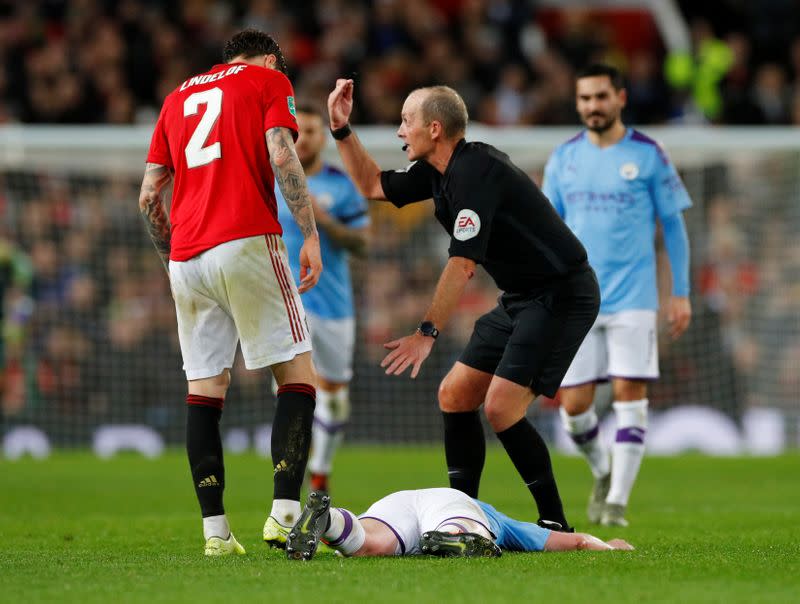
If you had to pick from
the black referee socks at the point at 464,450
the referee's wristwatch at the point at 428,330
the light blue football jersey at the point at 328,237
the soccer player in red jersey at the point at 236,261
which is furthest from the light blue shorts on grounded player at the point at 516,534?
the light blue football jersey at the point at 328,237

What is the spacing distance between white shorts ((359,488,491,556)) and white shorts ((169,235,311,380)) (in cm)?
81

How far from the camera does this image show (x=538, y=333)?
6340 millimetres

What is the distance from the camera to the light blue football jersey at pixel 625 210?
8367 mm

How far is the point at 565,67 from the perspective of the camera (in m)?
19.2

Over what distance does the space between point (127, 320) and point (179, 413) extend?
3.91 ft

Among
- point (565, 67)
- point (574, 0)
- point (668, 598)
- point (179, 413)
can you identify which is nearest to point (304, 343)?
point (668, 598)

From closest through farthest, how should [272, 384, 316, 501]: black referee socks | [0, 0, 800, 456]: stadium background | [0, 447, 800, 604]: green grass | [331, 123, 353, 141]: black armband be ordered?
[0, 447, 800, 604]: green grass
[272, 384, 316, 501]: black referee socks
[331, 123, 353, 141]: black armband
[0, 0, 800, 456]: stadium background

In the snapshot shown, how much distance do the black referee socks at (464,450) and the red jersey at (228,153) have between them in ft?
4.13

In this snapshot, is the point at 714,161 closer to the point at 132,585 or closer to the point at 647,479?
the point at 647,479

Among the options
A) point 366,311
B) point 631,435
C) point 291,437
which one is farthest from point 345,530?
point 366,311

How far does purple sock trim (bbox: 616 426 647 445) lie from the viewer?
8.23m

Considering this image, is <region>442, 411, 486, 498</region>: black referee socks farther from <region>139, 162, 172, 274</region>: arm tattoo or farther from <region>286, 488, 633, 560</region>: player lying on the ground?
<region>139, 162, 172, 274</region>: arm tattoo

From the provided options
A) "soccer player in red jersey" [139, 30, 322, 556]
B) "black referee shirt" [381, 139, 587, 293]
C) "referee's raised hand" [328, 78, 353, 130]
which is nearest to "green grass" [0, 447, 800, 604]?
"soccer player in red jersey" [139, 30, 322, 556]

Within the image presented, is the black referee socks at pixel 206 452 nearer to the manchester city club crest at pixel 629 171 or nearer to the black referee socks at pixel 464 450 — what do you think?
the black referee socks at pixel 464 450
